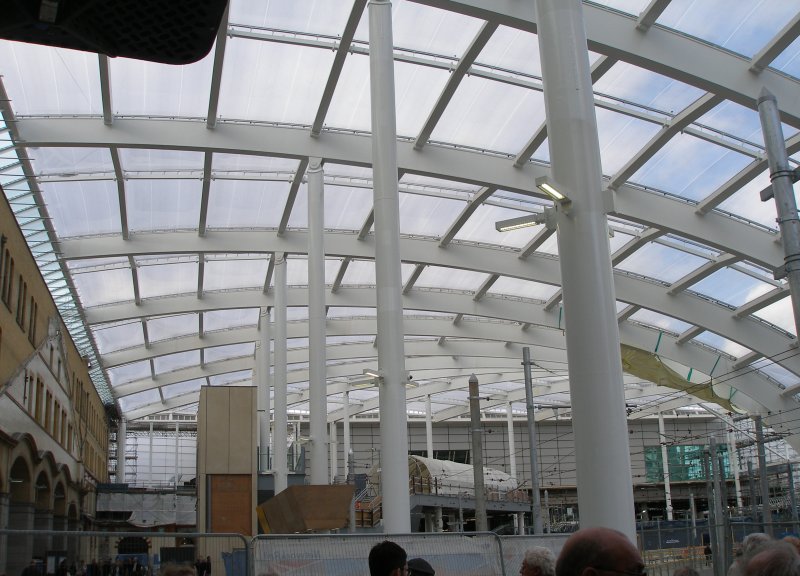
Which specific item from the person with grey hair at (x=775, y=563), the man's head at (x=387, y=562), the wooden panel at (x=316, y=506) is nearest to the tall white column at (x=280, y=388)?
the wooden panel at (x=316, y=506)

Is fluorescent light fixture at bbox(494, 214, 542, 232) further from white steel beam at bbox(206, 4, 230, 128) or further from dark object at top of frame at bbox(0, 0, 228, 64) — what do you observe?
white steel beam at bbox(206, 4, 230, 128)

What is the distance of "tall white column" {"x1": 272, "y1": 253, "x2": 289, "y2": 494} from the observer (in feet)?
103

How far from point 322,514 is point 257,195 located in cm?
1267

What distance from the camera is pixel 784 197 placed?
9.60 metres

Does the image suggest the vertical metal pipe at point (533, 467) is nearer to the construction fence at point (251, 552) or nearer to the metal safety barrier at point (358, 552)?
the construction fence at point (251, 552)

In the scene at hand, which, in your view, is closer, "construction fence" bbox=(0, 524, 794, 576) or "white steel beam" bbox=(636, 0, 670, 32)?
"construction fence" bbox=(0, 524, 794, 576)

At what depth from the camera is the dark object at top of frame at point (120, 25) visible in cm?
193

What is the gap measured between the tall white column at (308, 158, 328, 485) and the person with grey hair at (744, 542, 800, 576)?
21.3m

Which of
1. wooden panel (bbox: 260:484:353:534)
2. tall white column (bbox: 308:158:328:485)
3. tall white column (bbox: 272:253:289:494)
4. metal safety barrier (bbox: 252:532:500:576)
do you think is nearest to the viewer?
metal safety barrier (bbox: 252:532:500:576)

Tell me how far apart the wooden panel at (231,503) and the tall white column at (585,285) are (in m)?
21.3

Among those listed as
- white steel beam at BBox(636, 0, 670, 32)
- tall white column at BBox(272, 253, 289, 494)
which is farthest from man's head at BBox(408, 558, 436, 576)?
tall white column at BBox(272, 253, 289, 494)

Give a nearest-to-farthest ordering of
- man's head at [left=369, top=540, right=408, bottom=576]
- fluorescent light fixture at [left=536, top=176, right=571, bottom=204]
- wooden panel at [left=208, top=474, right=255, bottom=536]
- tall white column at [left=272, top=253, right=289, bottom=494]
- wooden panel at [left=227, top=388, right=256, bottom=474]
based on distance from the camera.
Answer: man's head at [left=369, top=540, right=408, bottom=576], fluorescent light fixture at [left=536, top=176, right=571, bottom=204], wooden panel at [left=208, top=474, right=255, bottom=536], wooden panel at [left=227, top=388, right=256, bottom=474], tall white column at [left=272, top=253, right=289, bottom=494]

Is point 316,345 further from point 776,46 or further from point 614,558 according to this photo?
point 614,558

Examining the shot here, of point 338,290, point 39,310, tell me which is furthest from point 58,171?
point 338,290
